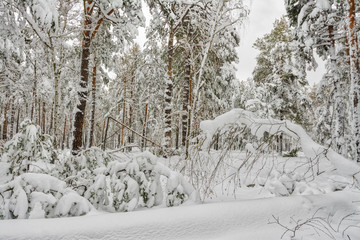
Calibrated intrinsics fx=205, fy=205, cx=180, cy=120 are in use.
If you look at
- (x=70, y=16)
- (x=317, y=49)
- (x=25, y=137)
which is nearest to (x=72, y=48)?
(x=70, y=16)

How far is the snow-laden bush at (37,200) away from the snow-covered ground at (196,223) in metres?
0.37

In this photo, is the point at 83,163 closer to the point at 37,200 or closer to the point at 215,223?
the point at 37,200

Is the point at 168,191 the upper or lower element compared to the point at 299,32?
lower

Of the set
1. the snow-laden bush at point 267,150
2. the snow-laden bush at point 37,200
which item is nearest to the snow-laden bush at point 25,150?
the snow-laden bush at point 37,200

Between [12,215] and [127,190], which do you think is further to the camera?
[127,190]

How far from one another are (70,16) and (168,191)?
9448 mm

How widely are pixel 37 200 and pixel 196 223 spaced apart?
1.54 meters

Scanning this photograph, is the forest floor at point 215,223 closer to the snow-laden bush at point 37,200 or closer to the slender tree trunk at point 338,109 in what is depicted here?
the snow-laden bush at point 37,200

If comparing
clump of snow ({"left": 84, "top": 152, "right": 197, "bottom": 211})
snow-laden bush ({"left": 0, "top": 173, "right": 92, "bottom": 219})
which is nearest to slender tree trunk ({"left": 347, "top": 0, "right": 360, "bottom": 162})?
clump of snow ({"left": 84, "top": 152, "right": 197, "bottom": 211})

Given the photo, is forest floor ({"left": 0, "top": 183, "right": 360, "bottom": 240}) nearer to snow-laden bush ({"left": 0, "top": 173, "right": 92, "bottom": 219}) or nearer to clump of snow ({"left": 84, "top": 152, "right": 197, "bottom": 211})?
snow-laden bush ({"left": 0, "top": 173, "right": 92, "bottom": 219})

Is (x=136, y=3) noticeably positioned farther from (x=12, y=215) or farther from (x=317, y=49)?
(x=317, y=49)

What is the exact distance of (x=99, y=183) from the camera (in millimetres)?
2484

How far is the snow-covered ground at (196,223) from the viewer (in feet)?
4.90

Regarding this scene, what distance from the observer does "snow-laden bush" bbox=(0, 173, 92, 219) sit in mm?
1926
